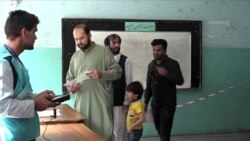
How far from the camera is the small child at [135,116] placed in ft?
13.0

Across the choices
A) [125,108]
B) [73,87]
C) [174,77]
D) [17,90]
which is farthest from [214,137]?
[17,90]

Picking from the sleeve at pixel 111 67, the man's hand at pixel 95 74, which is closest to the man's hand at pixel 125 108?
the sleeve at pixel 111 67

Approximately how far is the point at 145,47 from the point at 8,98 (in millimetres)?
4030

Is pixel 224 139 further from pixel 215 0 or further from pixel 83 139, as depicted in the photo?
pixel 83 139

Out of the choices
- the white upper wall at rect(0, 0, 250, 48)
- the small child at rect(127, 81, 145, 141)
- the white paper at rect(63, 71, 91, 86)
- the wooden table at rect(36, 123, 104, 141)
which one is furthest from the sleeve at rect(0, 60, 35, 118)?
the white upper wall at rect(0, 0, 250, 48)

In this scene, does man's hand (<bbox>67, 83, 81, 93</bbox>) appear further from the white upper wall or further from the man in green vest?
the white upper wall

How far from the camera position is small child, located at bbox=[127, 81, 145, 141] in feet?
13.0

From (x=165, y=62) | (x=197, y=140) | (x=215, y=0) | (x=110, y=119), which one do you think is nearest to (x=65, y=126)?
(x=110, y=119)

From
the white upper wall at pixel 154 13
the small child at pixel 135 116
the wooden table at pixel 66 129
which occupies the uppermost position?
the white upper wall at pixel 154 13

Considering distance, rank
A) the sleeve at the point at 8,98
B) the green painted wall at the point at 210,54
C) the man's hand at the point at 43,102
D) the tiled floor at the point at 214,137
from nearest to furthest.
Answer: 1. the sleeve at the point at 8,98
2. the man's hand at the point at 43,102
3. the green painted wall at the point at 210,54
4. the tiled floor at the point at 214,137

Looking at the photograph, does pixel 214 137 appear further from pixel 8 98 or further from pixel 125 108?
pixel 8 98

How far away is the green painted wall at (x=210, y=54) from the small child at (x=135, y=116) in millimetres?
1673

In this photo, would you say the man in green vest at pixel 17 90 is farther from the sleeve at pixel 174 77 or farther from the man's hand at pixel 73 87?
the sleeve at pixel 174 77

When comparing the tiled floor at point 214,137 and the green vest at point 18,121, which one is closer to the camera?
the green vest at point 18,121
